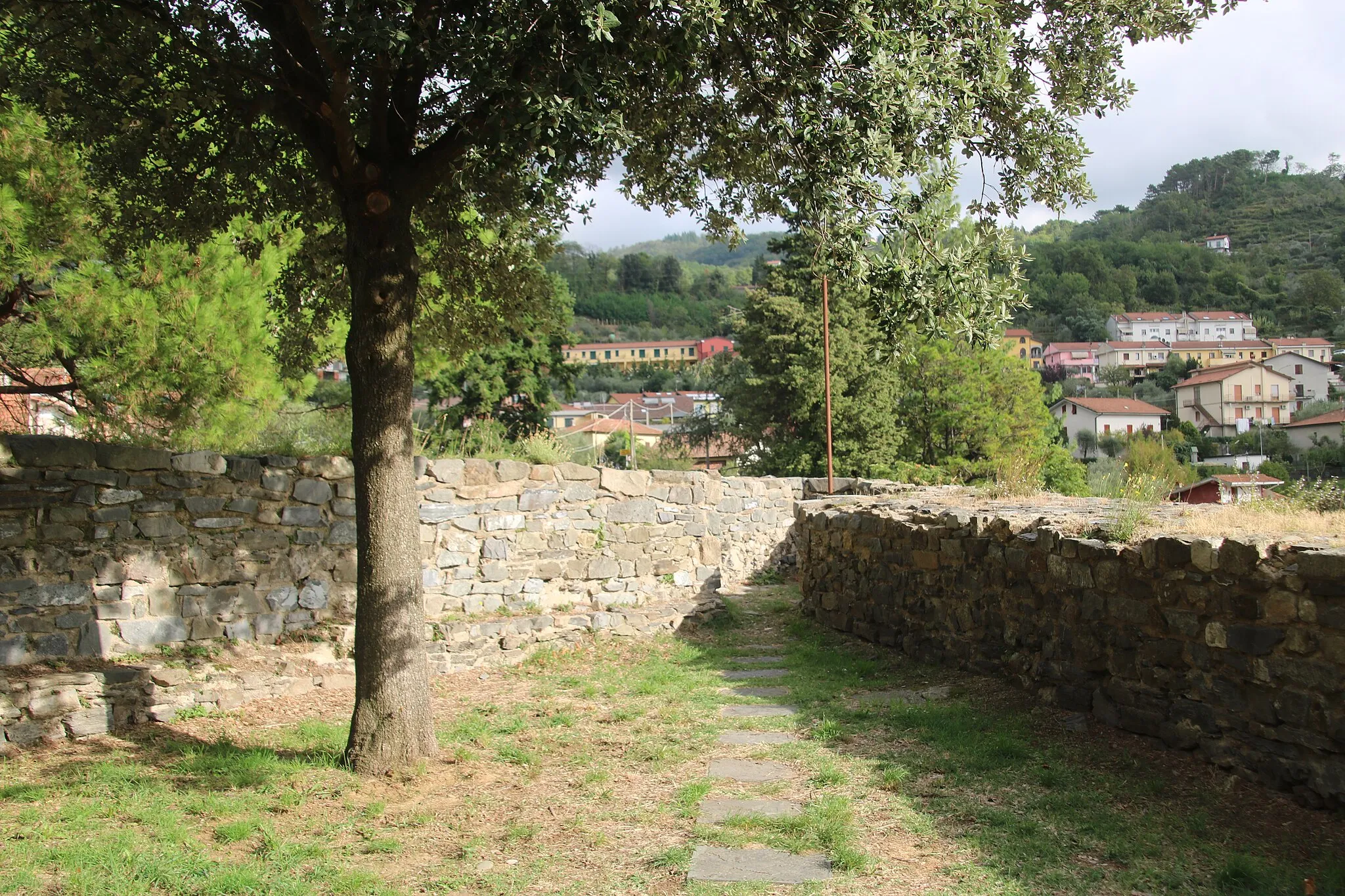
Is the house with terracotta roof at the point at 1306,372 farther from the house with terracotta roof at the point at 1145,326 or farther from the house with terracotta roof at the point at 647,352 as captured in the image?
the house with terracotta roof at the point at 647,352

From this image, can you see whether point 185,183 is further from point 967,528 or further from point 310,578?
point 967,528

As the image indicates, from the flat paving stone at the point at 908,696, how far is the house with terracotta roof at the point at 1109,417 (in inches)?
1780

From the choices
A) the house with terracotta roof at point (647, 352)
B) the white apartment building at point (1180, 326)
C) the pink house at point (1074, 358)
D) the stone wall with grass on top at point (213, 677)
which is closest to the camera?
the stone wall with grass on top at point (213, 677)

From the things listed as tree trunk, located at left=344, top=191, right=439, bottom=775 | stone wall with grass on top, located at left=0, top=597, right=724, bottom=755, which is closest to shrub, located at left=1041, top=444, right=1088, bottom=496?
stone wall with grass on top, located at left=0, top=597, right=724, bottom=755

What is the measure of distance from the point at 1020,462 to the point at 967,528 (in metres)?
2.90

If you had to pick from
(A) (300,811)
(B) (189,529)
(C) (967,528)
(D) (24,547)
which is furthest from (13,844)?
(C) (967,528)

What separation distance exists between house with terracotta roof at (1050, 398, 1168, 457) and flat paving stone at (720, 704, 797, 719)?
45.8 meters

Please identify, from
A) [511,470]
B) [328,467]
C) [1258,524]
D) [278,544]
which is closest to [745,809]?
[1258,524]

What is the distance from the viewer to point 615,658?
9305 millimetres

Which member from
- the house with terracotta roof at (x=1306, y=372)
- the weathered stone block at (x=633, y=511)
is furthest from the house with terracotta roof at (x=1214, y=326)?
the weathered stone block at (x=633, y=511)

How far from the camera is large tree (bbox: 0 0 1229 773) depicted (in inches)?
202

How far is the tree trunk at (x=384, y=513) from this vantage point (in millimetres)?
5340

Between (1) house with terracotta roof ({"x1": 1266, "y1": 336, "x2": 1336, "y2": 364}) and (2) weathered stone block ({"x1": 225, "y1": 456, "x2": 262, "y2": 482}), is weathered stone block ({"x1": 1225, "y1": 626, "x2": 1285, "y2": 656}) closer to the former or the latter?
(2) weathered stone block ({"x1": 225, "y1": 456, "x2": 262, "y2": 482})

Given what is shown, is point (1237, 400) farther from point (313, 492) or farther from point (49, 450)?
point (49, 450)
